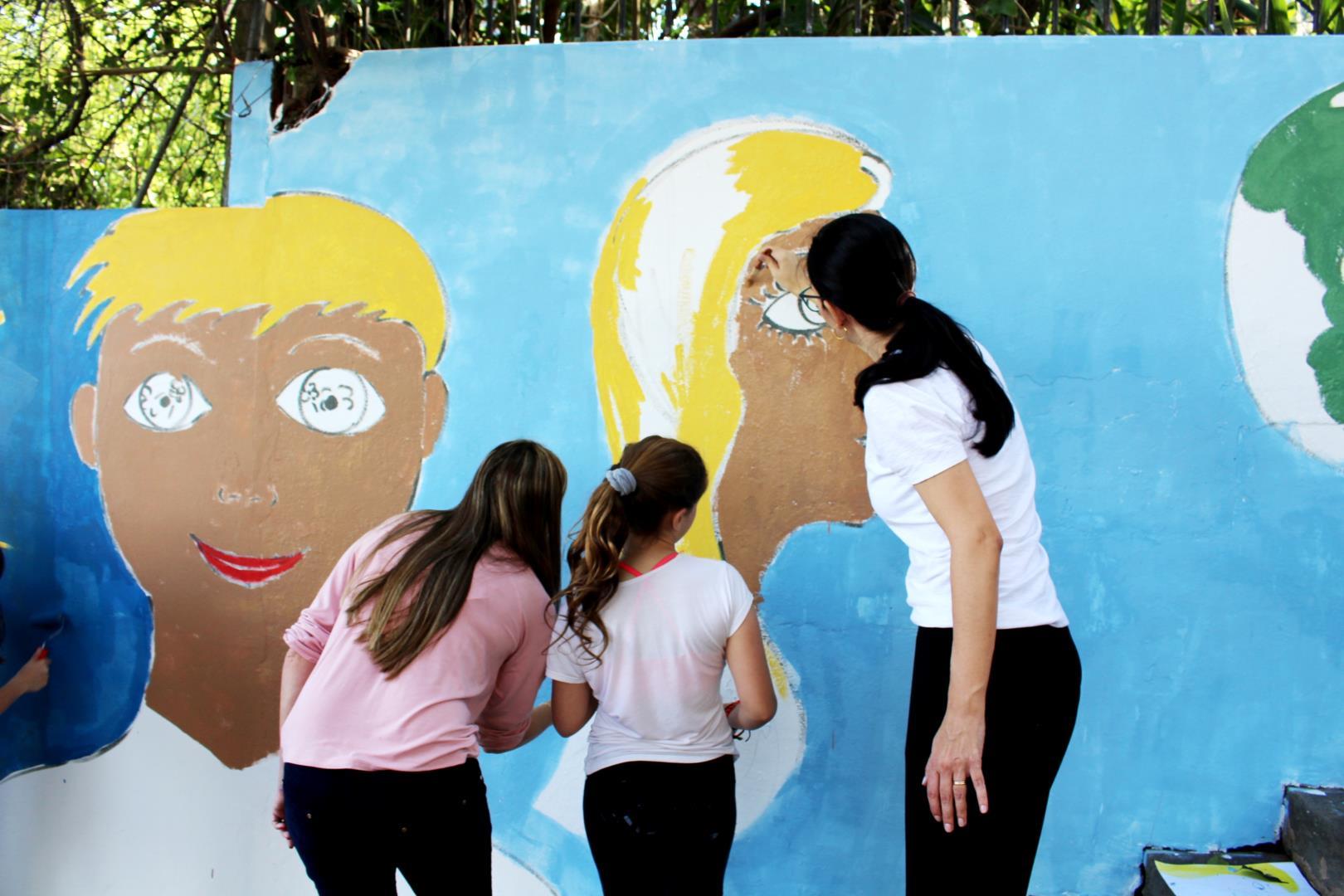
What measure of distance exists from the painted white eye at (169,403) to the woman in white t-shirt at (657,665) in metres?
1.55

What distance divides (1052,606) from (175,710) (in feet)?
8.41

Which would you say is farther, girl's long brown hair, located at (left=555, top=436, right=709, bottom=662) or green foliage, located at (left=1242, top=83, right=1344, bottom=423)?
green foliage, located at (left=1242, top=83, right=1344, bottom=423)

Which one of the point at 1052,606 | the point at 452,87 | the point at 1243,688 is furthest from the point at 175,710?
the point at 1243,688

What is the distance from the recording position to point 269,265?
10.6 ft

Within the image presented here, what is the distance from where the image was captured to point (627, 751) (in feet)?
7.50

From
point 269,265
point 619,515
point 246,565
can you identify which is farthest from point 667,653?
point 269,265

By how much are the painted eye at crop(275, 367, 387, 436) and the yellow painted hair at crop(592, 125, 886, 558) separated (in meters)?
0.68

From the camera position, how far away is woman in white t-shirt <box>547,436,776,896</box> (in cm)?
225

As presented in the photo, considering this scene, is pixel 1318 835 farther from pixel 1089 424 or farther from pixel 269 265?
pixel 269 265

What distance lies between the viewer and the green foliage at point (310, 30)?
3264 mm

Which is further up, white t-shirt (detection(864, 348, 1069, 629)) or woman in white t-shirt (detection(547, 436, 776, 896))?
white t-shirt (detection(864, 348, 1069, 629))

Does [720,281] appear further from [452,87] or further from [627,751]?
[627,751]

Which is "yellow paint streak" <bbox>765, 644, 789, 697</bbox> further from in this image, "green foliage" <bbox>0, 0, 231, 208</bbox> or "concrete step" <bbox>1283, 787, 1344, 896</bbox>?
"green foliage" <bbox>0, 0, 231, 208</bbox>

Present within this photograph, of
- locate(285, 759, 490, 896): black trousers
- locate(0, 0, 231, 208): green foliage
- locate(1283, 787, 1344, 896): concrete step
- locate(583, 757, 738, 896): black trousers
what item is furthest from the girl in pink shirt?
locate(1283, 787, 1344, 896): concrete step
